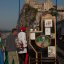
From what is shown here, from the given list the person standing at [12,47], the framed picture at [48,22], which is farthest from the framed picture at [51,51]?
the person standing at [12,47]

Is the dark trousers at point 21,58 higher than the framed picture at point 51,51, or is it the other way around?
the framed picture at point 51,51

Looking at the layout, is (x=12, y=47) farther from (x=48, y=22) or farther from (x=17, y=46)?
(x=48, y=22)

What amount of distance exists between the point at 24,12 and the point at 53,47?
2.18 metres

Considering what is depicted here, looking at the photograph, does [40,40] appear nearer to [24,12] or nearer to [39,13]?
[39,13]

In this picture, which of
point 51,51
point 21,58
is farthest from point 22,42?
point 51,51

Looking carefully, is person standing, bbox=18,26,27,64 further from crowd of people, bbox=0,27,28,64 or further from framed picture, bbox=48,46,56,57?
framed picture, bbox=48,46,56,57

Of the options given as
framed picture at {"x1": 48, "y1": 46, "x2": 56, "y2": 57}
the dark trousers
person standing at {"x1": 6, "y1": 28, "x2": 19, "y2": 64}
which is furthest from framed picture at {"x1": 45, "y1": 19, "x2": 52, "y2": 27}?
the dark trousers

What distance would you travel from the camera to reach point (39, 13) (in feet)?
26.5

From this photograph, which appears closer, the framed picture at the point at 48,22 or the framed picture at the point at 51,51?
the framed picture at the point at 48,22

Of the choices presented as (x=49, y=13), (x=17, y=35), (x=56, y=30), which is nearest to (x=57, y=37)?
(x=56, y=30)

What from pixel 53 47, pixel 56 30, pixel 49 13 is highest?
pixel 49 13

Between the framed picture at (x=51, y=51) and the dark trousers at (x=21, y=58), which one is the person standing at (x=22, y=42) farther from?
the framed picture at (x=51, y=51)

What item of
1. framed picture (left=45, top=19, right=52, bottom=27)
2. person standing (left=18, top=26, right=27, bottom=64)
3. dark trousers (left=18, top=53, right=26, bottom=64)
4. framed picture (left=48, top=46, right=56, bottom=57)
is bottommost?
dark trousers (left=18, top=53, right=26, bottom=64)

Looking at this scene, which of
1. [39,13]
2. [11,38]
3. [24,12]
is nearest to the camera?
[11,38]
